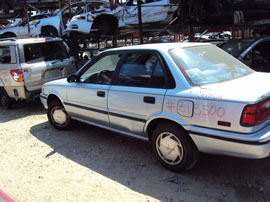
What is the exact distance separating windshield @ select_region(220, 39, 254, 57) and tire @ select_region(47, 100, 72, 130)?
13.2ft

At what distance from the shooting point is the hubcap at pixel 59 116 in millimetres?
4777

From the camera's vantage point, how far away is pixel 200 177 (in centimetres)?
310

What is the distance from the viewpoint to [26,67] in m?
6.05

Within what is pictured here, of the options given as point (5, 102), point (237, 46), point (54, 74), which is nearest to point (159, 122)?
point (237, 46)

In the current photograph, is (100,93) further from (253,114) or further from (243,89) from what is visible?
(253,114)

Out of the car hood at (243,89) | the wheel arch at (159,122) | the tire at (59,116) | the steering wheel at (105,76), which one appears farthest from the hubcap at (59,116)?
the car hood at (243,89)

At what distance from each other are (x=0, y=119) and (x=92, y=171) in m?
3.69

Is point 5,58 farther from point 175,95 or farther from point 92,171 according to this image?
point 175,95

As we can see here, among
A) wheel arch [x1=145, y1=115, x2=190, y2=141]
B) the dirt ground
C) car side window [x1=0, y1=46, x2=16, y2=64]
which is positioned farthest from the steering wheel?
car side window [x1=0, y1=46, x2=16, y2=64]

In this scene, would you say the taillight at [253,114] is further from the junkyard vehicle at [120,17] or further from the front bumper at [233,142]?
the junkyard vehicle at [120,17]

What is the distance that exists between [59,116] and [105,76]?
4.86 ft

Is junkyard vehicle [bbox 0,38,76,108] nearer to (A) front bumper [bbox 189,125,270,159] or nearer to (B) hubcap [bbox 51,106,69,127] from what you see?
(B) hubcap [bbox 51,106,69,127]

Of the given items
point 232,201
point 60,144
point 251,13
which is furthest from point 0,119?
point 251,13

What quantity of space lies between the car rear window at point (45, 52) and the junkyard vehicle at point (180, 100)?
2.72 meters
